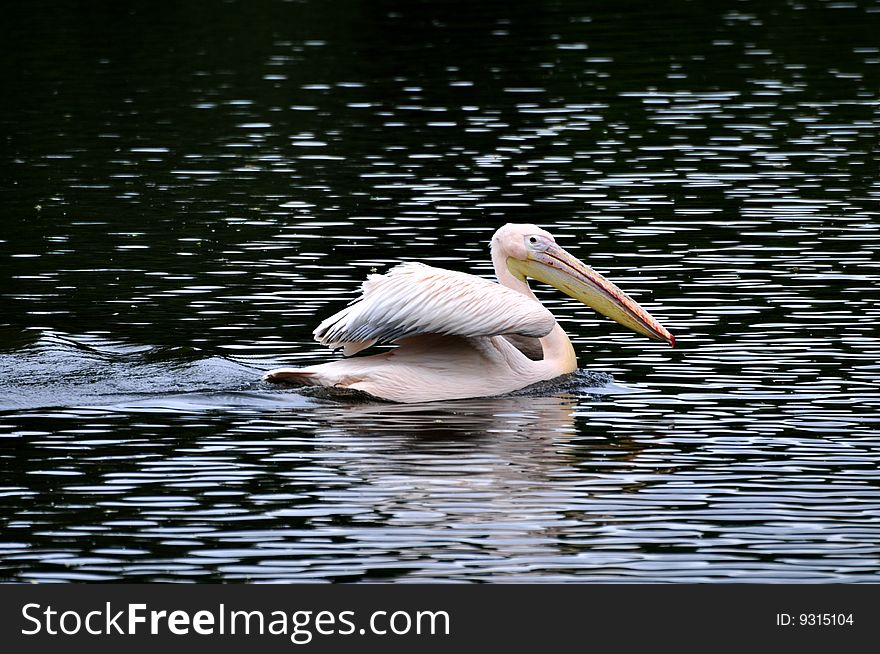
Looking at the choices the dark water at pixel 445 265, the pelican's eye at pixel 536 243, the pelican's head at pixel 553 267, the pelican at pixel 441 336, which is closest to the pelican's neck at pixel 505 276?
the pelican's head at pixel 553 267

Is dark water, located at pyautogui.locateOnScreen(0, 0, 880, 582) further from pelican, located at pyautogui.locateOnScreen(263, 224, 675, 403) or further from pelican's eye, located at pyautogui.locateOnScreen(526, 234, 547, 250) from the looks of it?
pelican's eye, located at pyautogui.locateOnScreen(526, 234, 547, 250)

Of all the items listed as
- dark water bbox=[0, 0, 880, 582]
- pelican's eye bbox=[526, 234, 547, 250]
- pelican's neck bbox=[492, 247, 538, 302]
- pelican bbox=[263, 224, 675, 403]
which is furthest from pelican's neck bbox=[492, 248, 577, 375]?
pelican's eye bbox=[526, 234, 547, 250]

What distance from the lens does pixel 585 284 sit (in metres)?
10.1

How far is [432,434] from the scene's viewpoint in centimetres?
866

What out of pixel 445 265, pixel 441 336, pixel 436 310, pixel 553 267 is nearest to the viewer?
pixel 436 310

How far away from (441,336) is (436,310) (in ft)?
1.63

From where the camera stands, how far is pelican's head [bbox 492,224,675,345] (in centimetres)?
1007

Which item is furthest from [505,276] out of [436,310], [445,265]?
[445,265]

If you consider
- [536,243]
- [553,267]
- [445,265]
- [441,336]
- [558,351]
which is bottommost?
[445,265]

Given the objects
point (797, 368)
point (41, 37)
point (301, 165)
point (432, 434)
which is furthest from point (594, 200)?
point (41, 37)

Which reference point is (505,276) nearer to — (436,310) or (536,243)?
(536,243)

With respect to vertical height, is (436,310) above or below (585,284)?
above

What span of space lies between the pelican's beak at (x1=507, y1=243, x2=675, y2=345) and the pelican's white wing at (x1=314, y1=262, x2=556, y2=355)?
2.29 feet

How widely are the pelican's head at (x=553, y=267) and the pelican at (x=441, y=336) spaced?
20mm
